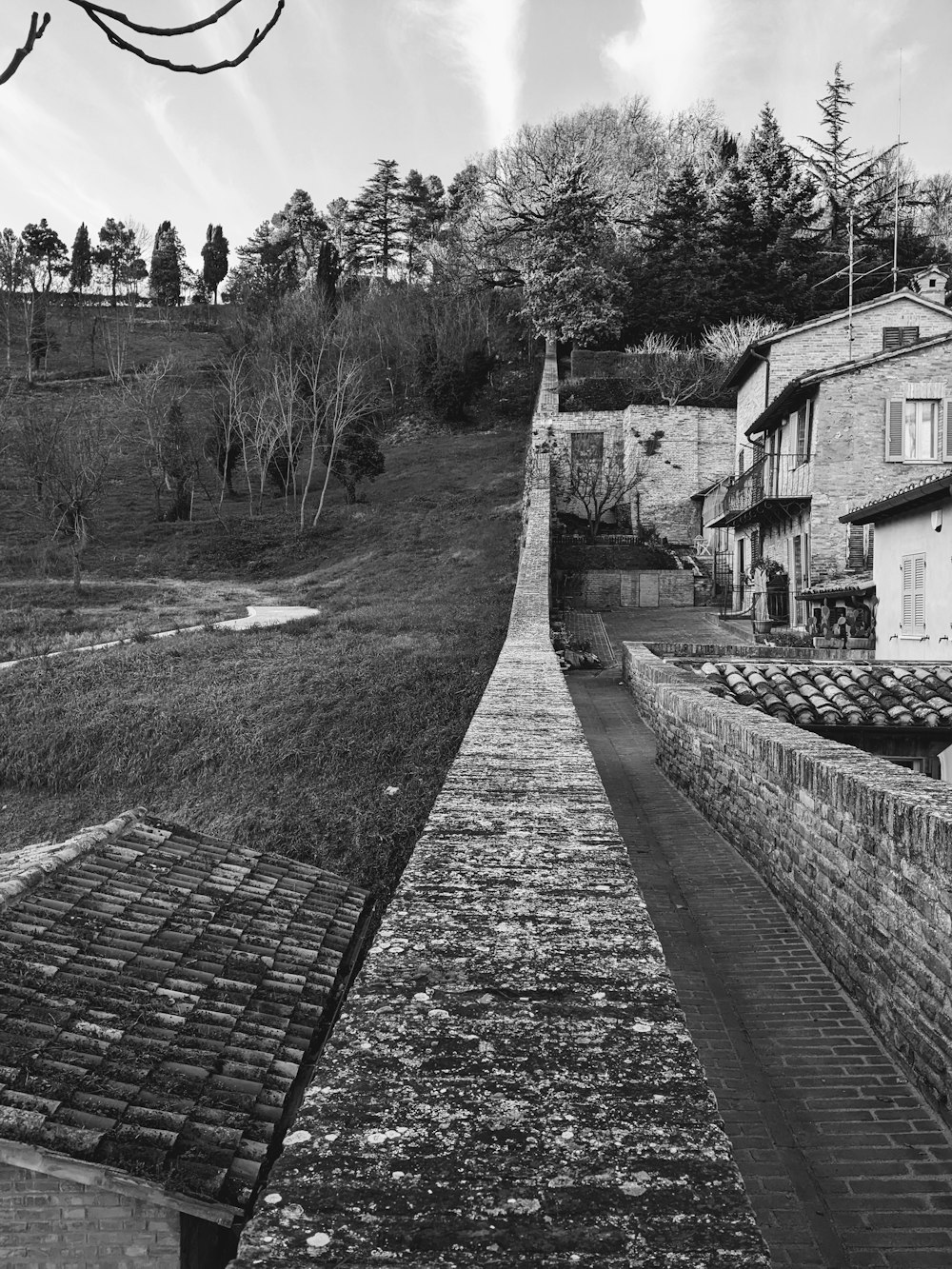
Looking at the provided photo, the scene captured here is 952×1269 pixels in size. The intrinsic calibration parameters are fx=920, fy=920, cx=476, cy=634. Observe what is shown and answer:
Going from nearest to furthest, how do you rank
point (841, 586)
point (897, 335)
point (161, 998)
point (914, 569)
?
point (161, 998)
point (914, 569)
point (841, 586)
point (897, 335)

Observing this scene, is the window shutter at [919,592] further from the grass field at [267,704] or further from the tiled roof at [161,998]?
the tiled roof at [161,998]

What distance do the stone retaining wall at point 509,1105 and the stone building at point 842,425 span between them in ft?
72.8

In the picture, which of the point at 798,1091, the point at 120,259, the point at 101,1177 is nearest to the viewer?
the point at 798,1091

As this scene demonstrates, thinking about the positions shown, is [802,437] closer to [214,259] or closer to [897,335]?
[897,335]

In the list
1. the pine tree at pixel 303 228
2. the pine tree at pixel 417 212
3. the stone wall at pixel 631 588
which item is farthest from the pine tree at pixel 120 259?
the stone wall at pixel 631 588

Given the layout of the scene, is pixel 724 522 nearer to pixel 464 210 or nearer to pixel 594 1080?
pixel 594 1080

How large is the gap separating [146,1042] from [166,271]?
92.1m

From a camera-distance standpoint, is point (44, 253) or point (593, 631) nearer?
point (593, 631)

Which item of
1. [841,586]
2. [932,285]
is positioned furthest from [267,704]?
[932,285]

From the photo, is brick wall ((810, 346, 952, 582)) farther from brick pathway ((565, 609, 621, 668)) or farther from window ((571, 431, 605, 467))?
window ((571, 431, 605, 467))

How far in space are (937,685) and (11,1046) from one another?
1072 cm

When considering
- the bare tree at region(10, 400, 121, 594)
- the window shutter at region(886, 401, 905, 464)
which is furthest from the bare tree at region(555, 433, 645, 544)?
the bare tree at region(10, 400, 121, 594)

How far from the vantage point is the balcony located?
24906 mm

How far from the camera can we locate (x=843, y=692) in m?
11.0
